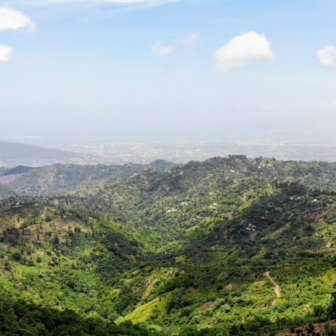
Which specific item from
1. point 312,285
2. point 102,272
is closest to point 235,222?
point 102,272

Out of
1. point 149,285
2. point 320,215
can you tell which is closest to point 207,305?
point 149,285

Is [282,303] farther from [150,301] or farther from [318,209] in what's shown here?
[318,209]

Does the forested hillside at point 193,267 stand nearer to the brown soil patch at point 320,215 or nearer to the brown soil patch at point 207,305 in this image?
the brown soil patch at point 207,305

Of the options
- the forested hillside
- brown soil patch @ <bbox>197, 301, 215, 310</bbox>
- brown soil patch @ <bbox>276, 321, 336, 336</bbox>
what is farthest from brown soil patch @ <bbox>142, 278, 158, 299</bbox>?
brown soil patch @ <bbox>276, 321, 336, 336</bbox>

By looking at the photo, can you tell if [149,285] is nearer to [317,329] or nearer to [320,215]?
[317,329]

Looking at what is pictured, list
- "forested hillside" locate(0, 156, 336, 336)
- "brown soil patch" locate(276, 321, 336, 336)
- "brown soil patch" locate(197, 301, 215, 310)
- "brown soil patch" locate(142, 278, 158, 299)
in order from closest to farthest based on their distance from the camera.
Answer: "brown soil patch" locate(276, 321, 336, 336)
"forested hillside" locate(0, 156, 336, 336)
"brown soil patch" locate(197, 301, 215, 310)
"brown soil patch" locate(142, 278, 158, 299)

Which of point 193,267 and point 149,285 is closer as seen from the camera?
point 149,285

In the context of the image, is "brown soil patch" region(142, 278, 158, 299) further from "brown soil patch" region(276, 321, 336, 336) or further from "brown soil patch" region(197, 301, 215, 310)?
"brown soil patch" region(276, 321, 336, 336)

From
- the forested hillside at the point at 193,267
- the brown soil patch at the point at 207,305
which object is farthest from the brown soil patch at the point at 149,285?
the brown soil patch at the point at 207,305
